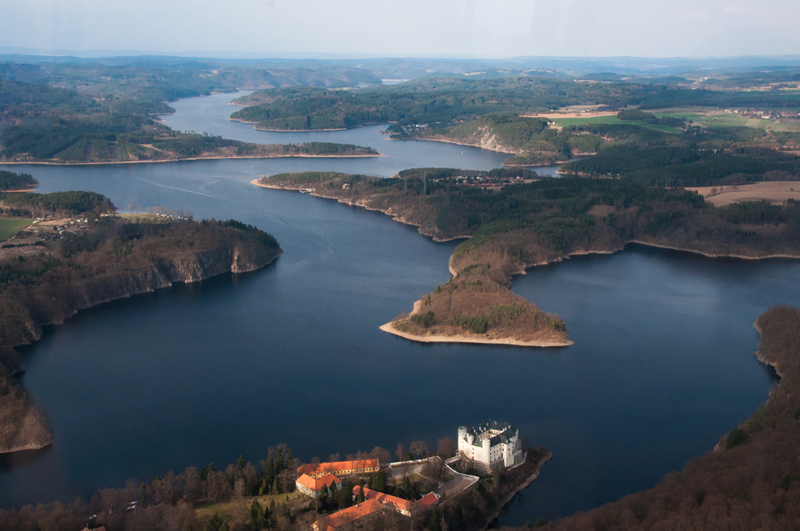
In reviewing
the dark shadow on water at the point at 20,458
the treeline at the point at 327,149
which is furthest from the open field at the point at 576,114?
the dark shadow on water at the point at 20,458

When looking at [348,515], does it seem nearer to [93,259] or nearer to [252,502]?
[252,502]

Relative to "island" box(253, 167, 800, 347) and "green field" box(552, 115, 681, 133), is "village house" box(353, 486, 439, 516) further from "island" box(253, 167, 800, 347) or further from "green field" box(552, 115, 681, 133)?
"green field" box(552, 115, 681, 133)

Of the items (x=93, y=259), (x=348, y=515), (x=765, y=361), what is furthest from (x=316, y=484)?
(x=93, y=259)

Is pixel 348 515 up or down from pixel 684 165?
down

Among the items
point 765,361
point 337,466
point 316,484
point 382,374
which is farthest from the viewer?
point 765,361

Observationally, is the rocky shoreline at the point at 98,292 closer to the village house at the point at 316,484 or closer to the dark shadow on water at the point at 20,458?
the dark shadow on water at the point at 20,458

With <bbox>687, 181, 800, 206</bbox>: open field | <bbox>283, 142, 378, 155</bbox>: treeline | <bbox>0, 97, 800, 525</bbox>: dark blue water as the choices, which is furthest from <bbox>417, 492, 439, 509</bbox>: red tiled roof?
<bbox>283, 142, 378, 155</bbox>: treeline
